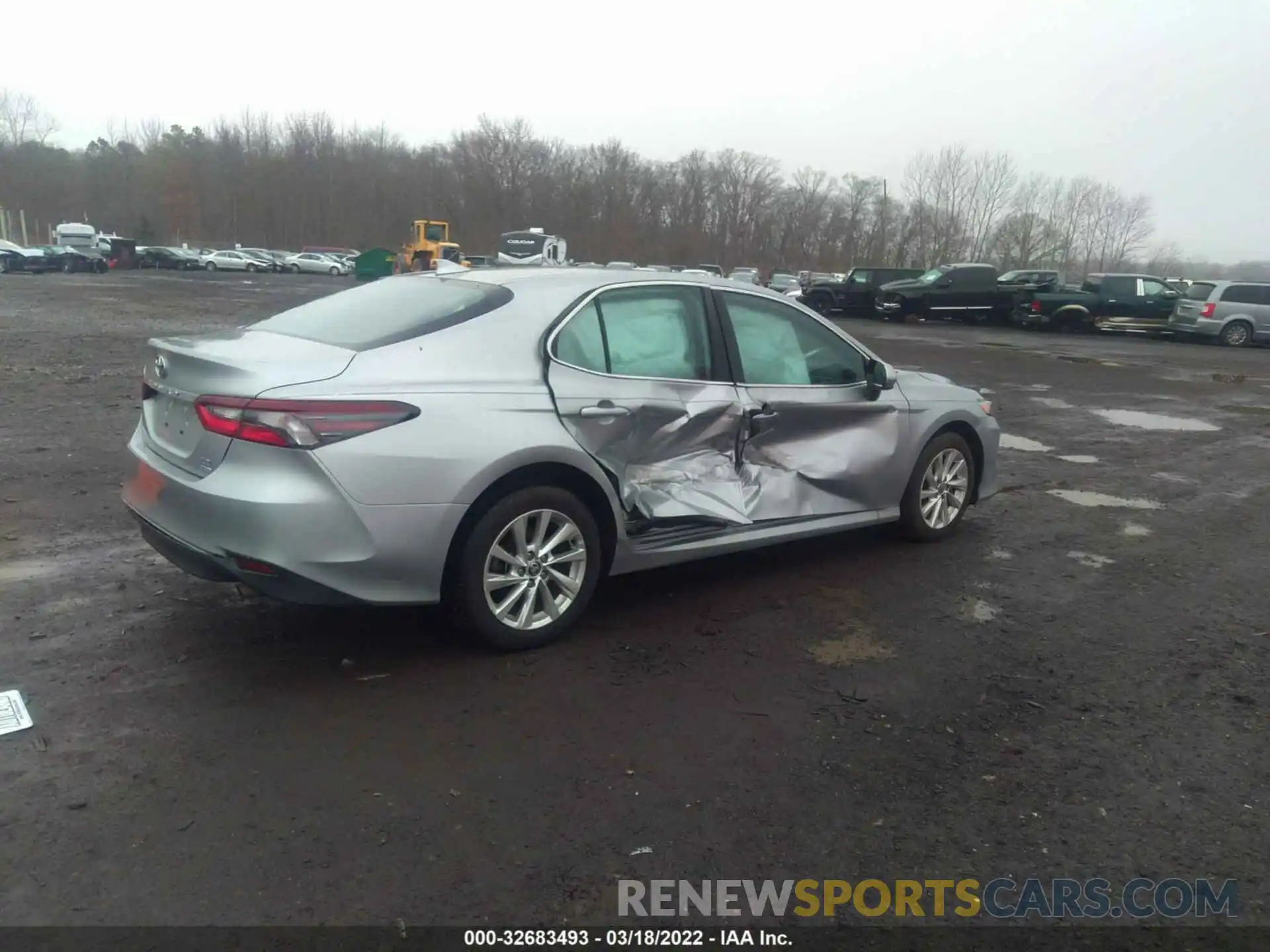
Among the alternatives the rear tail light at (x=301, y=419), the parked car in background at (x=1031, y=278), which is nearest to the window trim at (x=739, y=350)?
the rear tail light at (x=301, y=419)

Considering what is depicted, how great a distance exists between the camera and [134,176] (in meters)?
96.1

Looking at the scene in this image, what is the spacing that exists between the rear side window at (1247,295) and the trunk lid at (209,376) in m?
27.5

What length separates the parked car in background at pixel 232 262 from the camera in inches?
2628

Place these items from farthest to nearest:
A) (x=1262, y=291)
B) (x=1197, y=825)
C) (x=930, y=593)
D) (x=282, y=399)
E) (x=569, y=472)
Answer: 1. (x=1262, y=291)
2. (x=930, y=593)
3. (x=569, y=472)
4. (x=282, y=399)
5. (x=1197, y=825)

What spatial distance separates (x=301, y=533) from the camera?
3.59 metres

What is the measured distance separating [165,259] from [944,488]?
68.8m

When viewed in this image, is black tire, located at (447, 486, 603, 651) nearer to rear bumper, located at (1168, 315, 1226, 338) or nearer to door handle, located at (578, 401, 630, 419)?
door handle, located at (578, 401, 630, 419)

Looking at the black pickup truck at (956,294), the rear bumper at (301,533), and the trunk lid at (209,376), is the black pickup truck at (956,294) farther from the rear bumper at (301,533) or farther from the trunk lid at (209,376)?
the rear bumper at (301,533)

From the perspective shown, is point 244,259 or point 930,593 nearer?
point 930,593

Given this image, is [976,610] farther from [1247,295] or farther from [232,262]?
[232,262]

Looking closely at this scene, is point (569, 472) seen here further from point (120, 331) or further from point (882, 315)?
point (882, 315)

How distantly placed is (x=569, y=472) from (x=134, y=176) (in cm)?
10815

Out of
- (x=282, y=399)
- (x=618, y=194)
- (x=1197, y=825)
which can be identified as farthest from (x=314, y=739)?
(x=618, y=194)

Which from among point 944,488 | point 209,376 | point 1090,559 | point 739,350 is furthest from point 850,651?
point 209,376
